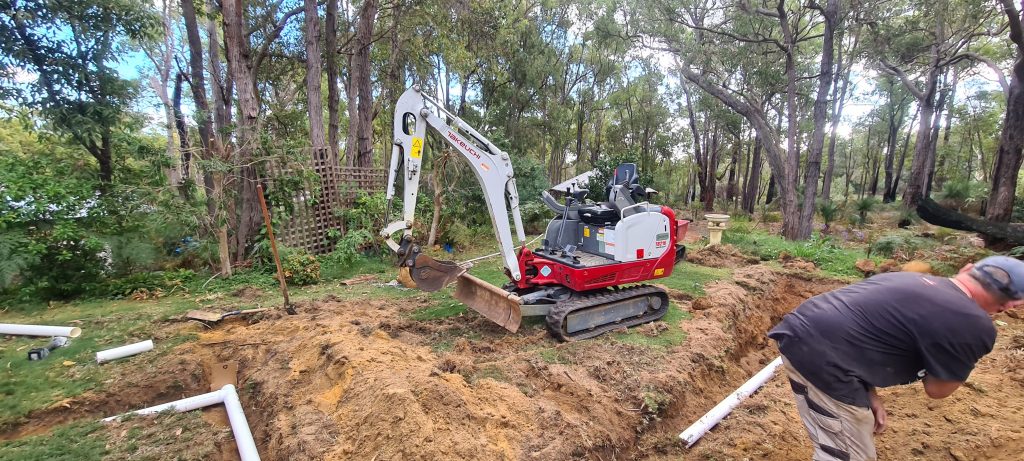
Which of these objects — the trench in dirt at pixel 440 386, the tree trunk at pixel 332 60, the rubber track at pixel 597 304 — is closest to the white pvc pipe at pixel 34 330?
the trench in dirt at pixel 440 386

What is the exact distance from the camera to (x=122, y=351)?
4332 millimetres

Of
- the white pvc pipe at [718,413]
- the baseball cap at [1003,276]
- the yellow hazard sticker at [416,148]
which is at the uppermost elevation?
the yellow hazard sticker at [416,148]

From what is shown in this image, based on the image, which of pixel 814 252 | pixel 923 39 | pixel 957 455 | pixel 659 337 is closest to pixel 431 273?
pixel 659 337

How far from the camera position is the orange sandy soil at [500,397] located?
3033 millimetres

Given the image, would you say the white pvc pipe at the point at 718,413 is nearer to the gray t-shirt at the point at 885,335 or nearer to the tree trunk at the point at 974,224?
the gray t-shirt at the point at 885,335

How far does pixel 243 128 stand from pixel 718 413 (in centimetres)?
826

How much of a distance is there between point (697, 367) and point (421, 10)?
35.6 feet

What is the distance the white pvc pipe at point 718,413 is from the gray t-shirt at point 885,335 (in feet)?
4.37

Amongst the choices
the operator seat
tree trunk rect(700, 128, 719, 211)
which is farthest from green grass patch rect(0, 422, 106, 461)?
tree trunk rect(700, 128, 719, 211)

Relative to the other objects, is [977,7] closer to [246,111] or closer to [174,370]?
[246,111]

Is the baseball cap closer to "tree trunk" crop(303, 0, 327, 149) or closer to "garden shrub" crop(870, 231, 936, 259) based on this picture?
"garden shrub" crop(870, 231, 936, 259)

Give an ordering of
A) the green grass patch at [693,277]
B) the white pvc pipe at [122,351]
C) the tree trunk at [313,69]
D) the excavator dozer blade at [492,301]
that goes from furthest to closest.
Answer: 1. the tree trunk at [313,69]
2. the green grass patch at [693,277]
3. the excavator dozer blade at [492,301]
4. the white pvc pipe at [122,351]

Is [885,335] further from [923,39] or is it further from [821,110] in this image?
[923,39]

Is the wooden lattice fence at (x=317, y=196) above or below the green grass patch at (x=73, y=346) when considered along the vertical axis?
above
